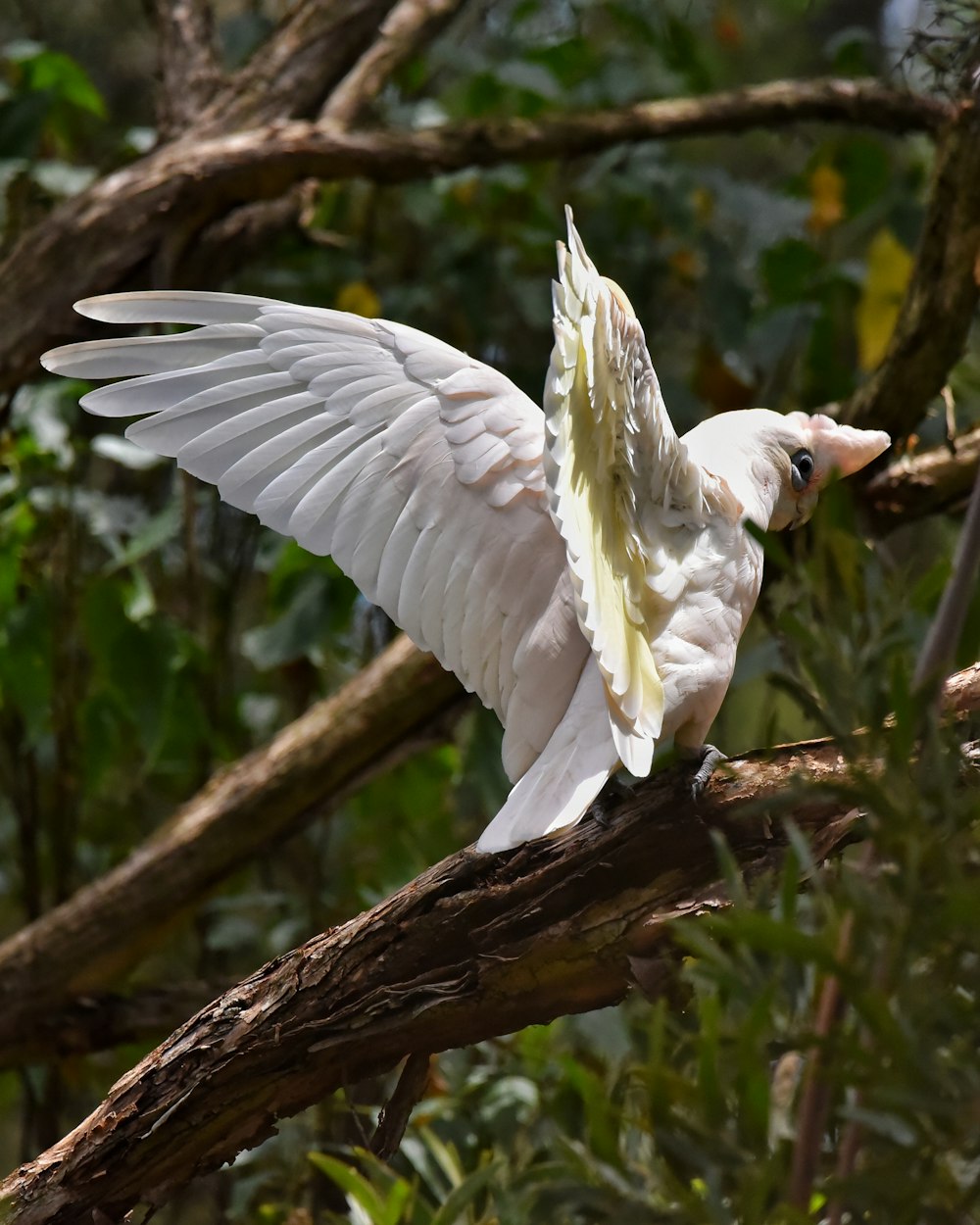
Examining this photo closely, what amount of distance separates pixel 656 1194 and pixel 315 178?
160 cm

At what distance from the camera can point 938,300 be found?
5.12 ft

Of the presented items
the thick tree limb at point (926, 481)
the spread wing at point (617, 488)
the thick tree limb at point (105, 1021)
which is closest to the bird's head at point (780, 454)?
the spread wing at point (617, 488)

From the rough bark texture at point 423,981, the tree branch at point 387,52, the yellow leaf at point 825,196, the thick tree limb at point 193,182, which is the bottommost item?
the rough bark texture at point 423,981

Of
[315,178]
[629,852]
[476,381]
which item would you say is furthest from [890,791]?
[315,178]

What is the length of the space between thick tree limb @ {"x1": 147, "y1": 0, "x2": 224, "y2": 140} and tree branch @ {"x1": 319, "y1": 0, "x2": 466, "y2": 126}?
0.66 feet

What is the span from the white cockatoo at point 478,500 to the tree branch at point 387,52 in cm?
114

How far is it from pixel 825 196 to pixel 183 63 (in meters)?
1.11

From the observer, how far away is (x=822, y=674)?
0.67m

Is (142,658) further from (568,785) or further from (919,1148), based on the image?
(919,1148)

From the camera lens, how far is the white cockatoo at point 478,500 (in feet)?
3.36

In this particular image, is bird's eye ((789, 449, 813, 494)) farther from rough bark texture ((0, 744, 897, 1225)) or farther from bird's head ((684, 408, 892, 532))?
A: rough bark texture ((0, 744, 897, 1225))

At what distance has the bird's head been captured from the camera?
1.17 meters

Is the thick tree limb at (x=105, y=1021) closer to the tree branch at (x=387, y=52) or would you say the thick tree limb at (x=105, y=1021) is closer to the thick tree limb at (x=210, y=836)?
the thick tree limb at (x=210, y=836)

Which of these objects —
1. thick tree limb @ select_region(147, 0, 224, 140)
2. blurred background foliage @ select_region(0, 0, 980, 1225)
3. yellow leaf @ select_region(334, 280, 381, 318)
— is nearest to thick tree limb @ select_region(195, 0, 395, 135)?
thick tree limb @ select_region(147, 0, 224, 140)
